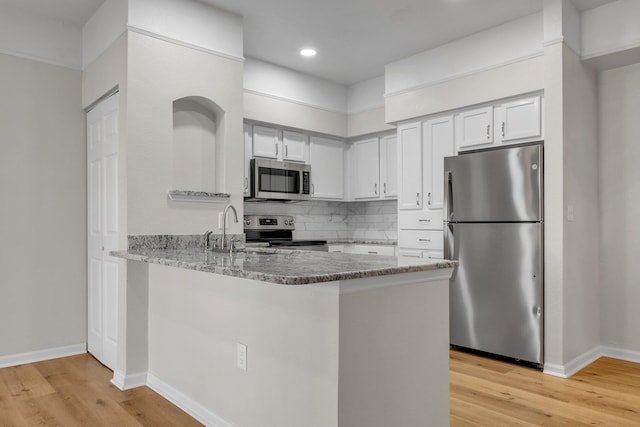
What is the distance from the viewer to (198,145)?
11.3 feet

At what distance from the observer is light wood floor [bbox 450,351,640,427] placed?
2514 millimetres

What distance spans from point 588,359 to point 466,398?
1.42m

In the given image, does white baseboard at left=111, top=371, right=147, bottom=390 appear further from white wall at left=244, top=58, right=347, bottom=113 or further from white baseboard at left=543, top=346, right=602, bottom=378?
white baseboard at left=543, top=346, right=602, bottom=378

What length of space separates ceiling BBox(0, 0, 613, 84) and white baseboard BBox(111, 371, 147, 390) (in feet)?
8.81

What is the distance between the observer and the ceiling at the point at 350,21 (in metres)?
3.39

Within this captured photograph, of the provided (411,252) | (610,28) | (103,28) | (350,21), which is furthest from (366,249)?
(103,28)

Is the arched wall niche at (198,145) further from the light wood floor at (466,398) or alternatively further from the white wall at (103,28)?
the light wood floor at (466,398)

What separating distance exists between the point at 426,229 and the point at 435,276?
7.41 ft

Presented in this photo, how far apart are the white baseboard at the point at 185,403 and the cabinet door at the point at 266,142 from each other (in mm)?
2434

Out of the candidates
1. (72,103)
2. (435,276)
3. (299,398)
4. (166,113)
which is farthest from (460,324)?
(72,103)

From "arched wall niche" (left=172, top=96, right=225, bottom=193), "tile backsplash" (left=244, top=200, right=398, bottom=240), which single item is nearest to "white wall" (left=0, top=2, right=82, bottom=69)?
"arched wall niche" (left=172, top=96, right=225, bottom=193)

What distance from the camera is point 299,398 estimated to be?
6.22 feet

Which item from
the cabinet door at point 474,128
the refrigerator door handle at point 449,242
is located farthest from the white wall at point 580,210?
the refrigerator door handle at point 449,242

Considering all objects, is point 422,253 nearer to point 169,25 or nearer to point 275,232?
point 275,232
